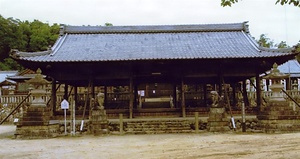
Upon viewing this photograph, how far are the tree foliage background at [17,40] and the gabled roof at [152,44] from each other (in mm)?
32226

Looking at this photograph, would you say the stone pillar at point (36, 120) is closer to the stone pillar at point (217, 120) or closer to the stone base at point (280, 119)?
the stone pillar at point (217, 120)

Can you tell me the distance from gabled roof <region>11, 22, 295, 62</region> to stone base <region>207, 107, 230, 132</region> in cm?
293

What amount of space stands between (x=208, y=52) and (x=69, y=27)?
10.1 metres

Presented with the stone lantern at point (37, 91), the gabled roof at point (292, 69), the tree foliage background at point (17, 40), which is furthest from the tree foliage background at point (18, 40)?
the stone lantern at point (37, 91)

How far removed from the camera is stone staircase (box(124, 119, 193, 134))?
1587 centimetres

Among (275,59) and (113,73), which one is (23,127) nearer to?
(113,73)

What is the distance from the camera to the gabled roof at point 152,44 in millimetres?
17031

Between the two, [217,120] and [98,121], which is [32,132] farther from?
[217,120]

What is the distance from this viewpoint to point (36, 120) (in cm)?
1448

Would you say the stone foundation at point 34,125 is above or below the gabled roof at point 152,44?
below

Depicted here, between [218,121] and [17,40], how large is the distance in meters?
46.1

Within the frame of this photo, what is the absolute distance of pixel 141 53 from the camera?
59.1 ft

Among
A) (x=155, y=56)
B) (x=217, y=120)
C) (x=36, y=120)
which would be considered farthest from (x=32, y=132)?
(x=217, y=120)

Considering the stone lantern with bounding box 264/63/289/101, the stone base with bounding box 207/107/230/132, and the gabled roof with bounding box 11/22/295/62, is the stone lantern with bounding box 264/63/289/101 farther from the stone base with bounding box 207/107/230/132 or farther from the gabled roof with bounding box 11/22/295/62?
the stone base with bounding box 207/107/230/132
